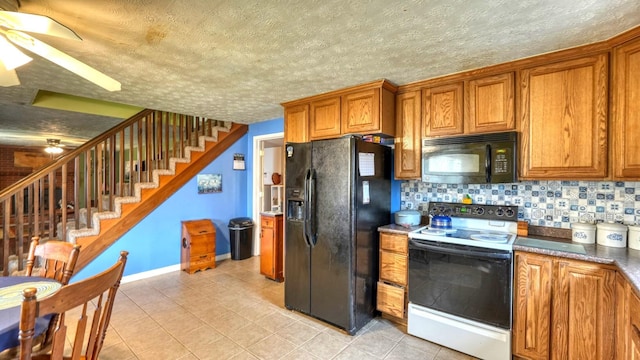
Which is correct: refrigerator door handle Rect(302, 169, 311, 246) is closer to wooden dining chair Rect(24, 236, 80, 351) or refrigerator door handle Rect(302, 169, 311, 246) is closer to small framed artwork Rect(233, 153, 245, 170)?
wooden dining chair Rect(24, 236, 80, 351)

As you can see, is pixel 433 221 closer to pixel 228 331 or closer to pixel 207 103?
pixel 228 331

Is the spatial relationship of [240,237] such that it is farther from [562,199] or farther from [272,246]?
[562,199]

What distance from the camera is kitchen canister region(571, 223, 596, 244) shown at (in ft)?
6.87

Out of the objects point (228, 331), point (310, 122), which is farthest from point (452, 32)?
point (228, 331)

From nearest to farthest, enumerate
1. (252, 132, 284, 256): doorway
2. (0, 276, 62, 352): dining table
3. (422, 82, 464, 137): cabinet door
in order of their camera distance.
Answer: (0, 276, 62, 352): dining table
(422, 82, 464, 137): cabinet door
(252, 132, 284, 256): doorway

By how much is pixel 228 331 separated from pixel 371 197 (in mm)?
1750

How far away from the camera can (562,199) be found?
2316 mm

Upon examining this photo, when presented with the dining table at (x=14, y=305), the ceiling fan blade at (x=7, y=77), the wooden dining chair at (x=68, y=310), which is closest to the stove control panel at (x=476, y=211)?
the wooden dining chair at (x=68, y=310)

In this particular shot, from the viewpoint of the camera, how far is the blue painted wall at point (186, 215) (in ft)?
12.2

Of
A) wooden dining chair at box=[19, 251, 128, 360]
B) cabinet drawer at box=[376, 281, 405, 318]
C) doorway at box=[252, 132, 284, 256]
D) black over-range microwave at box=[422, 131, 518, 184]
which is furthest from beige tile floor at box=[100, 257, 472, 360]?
doorway at box=[252, 132, 284, 256]

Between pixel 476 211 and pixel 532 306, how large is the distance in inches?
34.6

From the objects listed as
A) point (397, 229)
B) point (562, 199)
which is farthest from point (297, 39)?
point (562, 199)

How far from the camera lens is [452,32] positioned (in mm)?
1780

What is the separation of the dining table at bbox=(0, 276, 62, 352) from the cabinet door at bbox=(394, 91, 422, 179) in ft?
8.84
